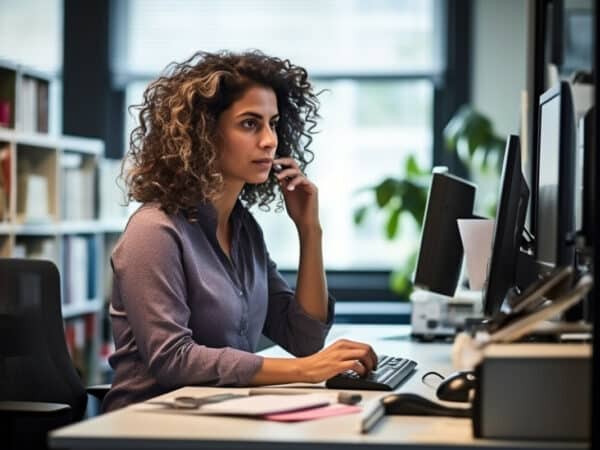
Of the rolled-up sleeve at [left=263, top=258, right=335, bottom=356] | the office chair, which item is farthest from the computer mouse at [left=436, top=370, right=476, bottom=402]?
the office chair

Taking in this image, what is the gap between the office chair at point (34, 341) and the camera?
242cm

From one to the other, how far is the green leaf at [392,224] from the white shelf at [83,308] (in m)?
1.45

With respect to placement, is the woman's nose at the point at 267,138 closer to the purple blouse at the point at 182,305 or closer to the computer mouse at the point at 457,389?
the purple blouse at the point at 182,305

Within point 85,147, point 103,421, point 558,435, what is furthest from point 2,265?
point 85,147

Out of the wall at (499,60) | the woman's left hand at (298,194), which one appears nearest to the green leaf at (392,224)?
the wall at (499,60)

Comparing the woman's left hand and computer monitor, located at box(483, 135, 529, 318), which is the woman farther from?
computer monitor, located at box(483, 135, 529, 318)

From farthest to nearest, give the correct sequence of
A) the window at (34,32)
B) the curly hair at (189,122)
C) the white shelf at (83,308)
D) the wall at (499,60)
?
1. the window at (34,32)
2. the wall at (499,60)
3. the white shelf at (83,308)
4. the curly hair at (189,122)

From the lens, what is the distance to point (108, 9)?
20.2 ft

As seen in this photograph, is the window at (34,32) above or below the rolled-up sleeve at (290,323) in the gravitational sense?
above

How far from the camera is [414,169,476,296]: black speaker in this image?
2545 millimetres

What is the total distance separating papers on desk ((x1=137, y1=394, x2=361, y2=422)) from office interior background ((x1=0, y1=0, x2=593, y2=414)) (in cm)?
411

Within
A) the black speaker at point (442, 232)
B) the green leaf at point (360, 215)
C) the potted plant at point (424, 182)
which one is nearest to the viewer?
the black speaker at point (442, 232)

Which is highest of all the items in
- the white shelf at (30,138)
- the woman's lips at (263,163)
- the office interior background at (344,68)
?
the office interior background at (344,68)

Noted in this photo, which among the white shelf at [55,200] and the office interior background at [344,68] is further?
the office interior background at [344,68]
